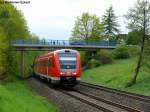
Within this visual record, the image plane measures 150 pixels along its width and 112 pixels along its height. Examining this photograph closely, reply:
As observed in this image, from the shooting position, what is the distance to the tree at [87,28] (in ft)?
359

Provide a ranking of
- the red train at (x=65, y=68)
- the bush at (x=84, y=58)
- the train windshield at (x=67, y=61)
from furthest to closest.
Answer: the bush at (x=84, y=58), the train windshield at (x=67, y=61), the red train at (x=65, y=68)

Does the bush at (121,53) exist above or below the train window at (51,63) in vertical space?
below

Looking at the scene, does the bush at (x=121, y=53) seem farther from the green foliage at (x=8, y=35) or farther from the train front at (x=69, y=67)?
the train front at (x=69, y=67)

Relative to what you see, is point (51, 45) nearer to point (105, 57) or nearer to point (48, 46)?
point (48, 46)

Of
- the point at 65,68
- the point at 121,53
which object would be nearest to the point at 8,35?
the point at 121,53

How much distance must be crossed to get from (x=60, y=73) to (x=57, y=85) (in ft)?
15.2

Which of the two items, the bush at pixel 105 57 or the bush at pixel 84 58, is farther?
the bush at pixel 84 58

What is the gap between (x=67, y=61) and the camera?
39219 millimetres

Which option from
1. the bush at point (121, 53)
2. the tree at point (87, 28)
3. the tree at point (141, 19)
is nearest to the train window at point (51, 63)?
the tree at point (141, 19)

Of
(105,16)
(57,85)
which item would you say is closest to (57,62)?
(57,85)

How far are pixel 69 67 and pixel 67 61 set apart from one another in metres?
0.60

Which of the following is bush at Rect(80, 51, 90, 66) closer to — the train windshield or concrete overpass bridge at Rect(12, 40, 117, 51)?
concrete overpass bridge at Rect(12, 40, 117, 51)

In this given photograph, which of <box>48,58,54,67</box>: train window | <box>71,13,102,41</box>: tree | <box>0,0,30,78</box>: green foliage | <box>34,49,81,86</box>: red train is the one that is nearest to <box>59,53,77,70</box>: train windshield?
<box>34,49,81,86</box>: red train

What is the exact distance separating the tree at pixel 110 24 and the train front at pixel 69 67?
8022 cm
